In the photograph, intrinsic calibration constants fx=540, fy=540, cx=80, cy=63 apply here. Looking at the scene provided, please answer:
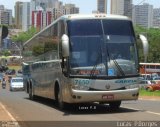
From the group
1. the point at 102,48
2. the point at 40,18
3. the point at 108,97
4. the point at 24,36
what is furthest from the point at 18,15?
the point at 108,97

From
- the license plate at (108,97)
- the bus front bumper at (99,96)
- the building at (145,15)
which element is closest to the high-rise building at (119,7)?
the bus front bumper at (99,96)

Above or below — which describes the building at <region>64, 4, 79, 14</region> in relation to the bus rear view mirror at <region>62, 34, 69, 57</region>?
below

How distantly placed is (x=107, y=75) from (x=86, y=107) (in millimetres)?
3899

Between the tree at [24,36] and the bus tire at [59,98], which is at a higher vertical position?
the bus tire at [59,98]

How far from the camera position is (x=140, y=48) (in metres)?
20.0

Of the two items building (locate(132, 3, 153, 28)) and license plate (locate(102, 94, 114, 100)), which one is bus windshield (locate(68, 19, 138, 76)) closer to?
license plate (locate(102, 94, 114, 100))

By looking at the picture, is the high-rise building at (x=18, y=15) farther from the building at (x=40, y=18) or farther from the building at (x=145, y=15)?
the building at (x=145, y=15)

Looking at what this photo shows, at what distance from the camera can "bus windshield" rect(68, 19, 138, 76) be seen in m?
18.6

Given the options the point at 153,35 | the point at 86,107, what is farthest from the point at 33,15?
the point at 86,107

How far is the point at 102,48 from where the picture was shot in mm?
18891

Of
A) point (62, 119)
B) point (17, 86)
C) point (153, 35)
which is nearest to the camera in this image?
point (62, 119)

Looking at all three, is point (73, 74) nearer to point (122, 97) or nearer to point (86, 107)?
point (122, 97)

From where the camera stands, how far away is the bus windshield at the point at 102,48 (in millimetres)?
18625

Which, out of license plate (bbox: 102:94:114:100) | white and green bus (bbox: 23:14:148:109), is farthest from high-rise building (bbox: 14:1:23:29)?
license plate (bbox: 102:94:114:100)
